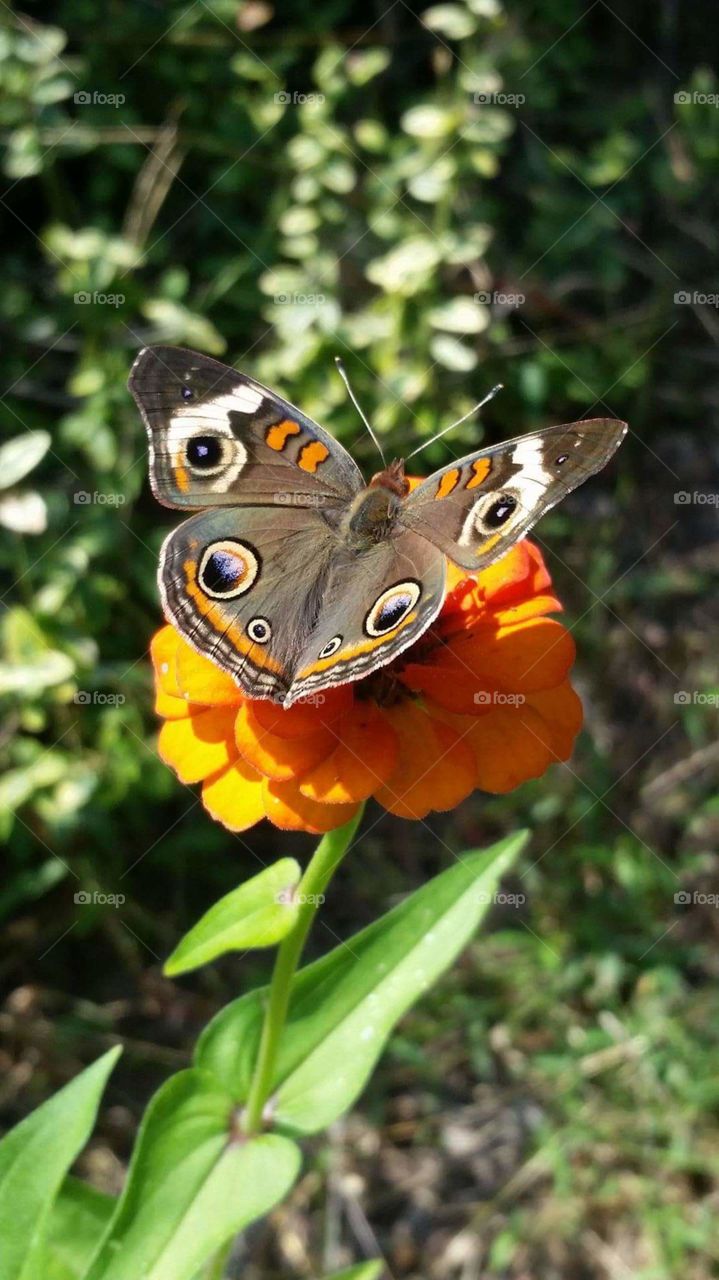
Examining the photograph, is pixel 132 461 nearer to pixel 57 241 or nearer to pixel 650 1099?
pixel 57 241

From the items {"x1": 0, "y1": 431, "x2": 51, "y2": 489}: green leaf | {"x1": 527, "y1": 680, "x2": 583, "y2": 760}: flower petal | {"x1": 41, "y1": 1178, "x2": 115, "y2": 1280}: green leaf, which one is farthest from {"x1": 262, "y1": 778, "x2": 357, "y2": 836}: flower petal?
{"x1": 0, "y1": 431, "x2": 51, "y2": 489}: green leaf

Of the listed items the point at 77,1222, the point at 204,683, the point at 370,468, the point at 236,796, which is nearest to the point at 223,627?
the point at 204,683

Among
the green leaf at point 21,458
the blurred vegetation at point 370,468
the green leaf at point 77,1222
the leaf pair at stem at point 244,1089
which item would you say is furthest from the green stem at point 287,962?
the green leaf at point 21,458

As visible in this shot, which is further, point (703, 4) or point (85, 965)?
point (703, 4)

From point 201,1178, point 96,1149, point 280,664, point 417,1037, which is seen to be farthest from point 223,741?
point 96,1149

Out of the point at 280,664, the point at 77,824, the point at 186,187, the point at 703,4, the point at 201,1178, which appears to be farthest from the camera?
the point at 703,4

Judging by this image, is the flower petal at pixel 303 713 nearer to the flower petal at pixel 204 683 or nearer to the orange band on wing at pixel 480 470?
the flower petal at pixel 204 683

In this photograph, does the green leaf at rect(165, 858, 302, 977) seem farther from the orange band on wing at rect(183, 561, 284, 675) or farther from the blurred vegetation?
the blurred vegetation
